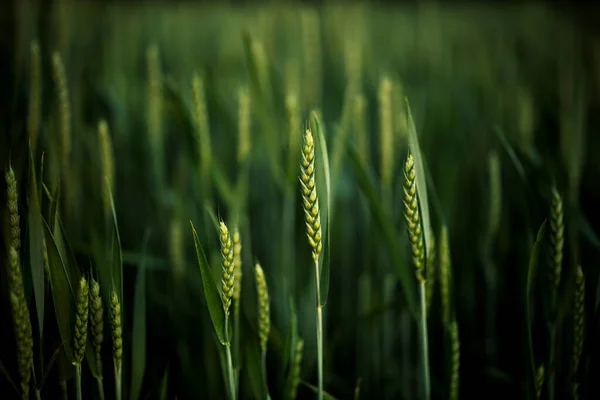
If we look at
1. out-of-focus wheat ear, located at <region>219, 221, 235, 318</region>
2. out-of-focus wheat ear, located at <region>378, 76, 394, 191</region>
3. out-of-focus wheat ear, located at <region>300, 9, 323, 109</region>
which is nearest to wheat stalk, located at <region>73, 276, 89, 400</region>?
out-of-focus wheat ear, located at <region>219, 221, 235, 318</region>

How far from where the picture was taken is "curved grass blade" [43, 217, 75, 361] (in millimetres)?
446

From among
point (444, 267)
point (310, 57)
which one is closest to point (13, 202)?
point (444, 267)

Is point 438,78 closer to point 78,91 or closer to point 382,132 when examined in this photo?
point 382,132

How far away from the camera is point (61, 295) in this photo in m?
0.46

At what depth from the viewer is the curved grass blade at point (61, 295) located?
45 centimetres

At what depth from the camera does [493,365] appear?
781 millimetres

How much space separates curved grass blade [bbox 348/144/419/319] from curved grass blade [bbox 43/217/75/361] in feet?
1.02

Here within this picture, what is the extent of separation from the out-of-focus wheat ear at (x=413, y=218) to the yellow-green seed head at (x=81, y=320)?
0.29 metres

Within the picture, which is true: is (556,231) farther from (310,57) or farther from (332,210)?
(310,57)

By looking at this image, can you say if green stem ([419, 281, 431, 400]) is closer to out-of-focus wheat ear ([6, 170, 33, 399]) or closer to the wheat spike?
the wheat spike

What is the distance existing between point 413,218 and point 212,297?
20 cm

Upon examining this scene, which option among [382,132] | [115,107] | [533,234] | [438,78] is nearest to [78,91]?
[115,107]

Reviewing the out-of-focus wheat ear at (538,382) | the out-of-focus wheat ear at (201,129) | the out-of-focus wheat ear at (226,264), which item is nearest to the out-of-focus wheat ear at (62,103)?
the out-of-focus wheat ear at (201,129)

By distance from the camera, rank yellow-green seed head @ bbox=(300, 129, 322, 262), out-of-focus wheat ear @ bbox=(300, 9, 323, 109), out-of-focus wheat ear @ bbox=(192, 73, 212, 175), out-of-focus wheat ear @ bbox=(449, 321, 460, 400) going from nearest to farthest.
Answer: yellow-green seed head @ bbox=(300, 129, 322, 262), out-of-focus wheat ear @ bbox=(449, 321, 460, 400), out-of-focus wheat ear @ bbox=(192, 73, 212, 175), out-of-focus wheat ear @ bbox=(300, 9, 323, 109)
